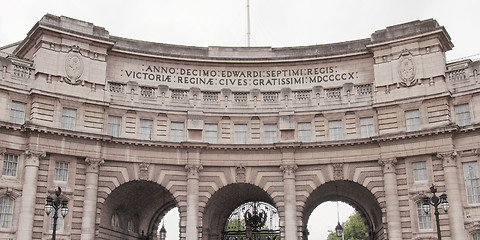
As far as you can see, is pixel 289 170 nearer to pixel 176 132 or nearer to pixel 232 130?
pixel 232 130

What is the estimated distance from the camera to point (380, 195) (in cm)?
4059

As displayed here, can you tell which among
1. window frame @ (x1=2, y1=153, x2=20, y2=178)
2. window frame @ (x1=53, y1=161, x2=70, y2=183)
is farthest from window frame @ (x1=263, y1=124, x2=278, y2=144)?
window frame @ (x1=2, y1=153, x2=20, y2=178)

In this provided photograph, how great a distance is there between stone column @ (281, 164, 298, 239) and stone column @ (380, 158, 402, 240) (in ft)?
21.7

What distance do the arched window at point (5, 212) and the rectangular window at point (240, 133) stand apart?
1691 centimetres

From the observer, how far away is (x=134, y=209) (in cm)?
4684

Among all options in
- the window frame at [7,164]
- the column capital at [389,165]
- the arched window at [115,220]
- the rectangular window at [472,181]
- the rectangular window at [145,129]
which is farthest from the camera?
the arched window at [115,220]

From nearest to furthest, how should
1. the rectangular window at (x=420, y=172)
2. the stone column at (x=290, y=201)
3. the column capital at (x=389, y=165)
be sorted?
1. the rectangular window at (x=420, y=172)
2. the column capital at (x=389, y=165)
3. the stone column at (x=290, y=201)

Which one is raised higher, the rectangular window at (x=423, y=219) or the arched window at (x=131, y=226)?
the arched window at (x=131, y=226)

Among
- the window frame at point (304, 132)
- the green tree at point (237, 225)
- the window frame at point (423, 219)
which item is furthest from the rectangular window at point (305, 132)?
the window frame at point (423, 219)

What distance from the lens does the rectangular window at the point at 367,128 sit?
41987 millimetres

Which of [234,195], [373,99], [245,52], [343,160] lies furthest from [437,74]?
[234,195]

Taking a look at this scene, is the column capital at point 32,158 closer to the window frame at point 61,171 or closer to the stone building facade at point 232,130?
the stone building facade at point 232,130

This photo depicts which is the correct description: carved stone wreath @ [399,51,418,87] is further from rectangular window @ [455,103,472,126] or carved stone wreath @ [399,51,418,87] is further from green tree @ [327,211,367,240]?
green tree @ [327,211,367,240]

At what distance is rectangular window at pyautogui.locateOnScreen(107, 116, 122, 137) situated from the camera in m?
41.5
